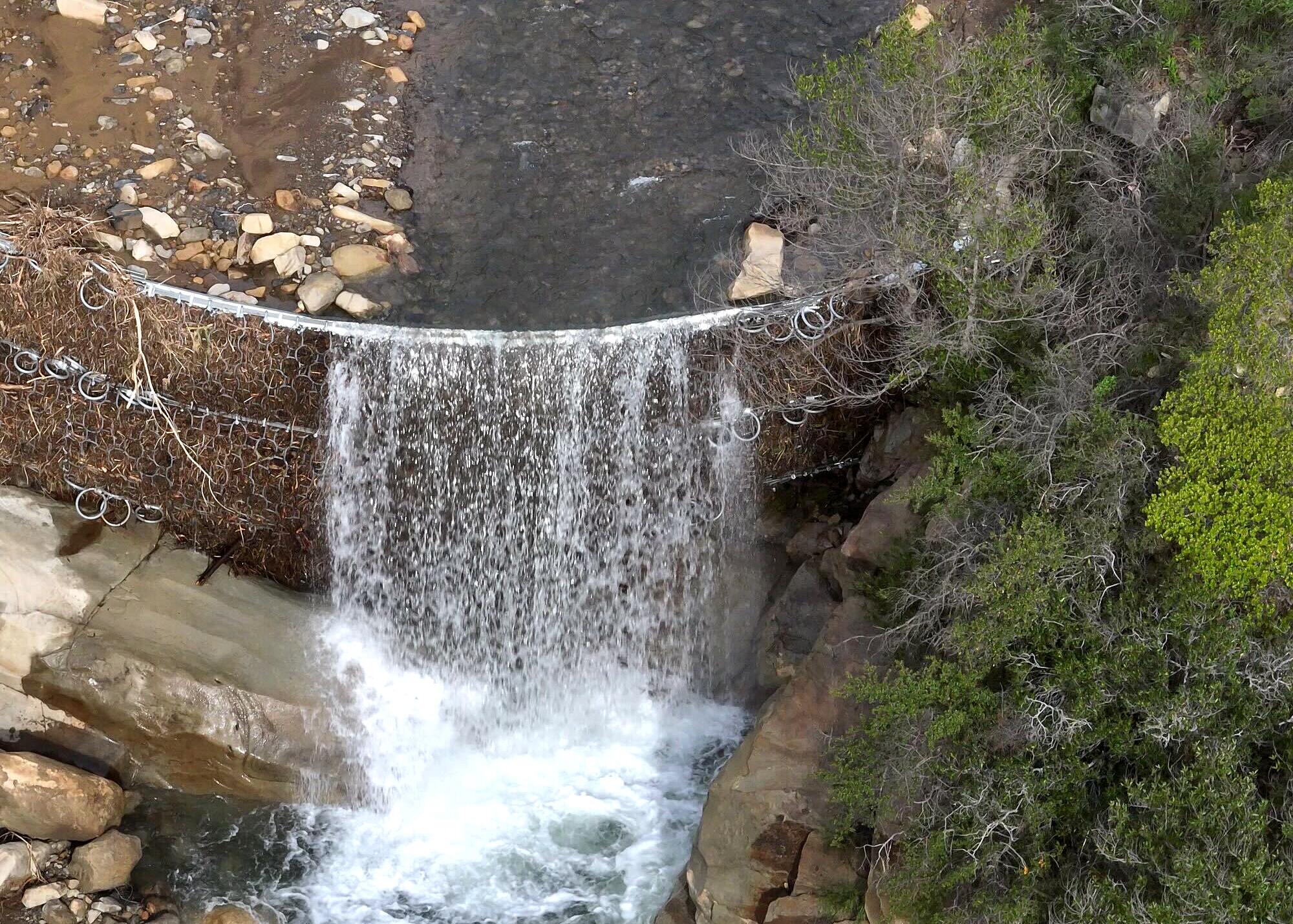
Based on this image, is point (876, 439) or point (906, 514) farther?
Result: point (876, 439)

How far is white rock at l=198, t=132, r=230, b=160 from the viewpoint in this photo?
6762 mm

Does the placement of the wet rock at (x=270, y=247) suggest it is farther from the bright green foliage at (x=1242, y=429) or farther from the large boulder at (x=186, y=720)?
the bright green foliage at (x=1242, y=429)

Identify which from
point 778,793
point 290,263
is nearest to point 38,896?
point 290,263

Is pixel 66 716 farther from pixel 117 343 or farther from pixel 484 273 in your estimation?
pixel 484 273

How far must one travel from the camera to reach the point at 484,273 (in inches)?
255

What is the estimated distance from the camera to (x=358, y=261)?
638 centimetres

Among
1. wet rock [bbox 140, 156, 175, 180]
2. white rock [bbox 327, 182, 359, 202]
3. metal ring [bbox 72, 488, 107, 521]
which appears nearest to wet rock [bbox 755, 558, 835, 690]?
white rock [bbox 327, 182, 359, 202]

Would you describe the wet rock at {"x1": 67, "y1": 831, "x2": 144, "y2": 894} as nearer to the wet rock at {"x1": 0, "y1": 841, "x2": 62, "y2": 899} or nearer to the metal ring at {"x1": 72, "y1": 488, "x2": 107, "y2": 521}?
the wet rock at {"x1": 0, "y1": 841, "x2": 62, "y2": 899}

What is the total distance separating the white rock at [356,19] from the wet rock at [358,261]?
6.85ft

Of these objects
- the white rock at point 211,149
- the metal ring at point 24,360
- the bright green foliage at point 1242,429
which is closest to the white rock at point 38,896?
the metal ring at point 24,360

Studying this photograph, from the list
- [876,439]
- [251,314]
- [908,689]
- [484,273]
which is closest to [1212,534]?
[908,689]

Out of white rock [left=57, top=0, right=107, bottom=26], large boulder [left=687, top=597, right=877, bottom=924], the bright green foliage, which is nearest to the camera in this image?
the bright green foliage

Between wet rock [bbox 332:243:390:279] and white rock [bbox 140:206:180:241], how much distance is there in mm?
955

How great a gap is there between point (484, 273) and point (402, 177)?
102cm
